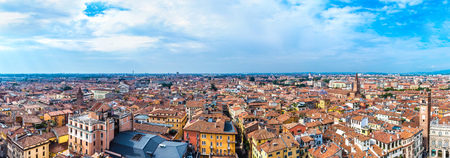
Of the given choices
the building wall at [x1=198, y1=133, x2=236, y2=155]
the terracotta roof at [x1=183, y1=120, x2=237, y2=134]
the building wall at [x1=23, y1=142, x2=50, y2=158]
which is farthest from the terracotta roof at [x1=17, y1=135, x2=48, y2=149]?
the building wall at [x1=198, y1=133, x2=236, y2=155]

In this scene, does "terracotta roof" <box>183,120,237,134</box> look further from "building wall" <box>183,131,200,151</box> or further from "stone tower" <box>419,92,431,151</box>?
"stone tower" <box>419,92,431,151</box>

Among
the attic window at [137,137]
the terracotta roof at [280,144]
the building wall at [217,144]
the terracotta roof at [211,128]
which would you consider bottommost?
the building wall at [217,144]

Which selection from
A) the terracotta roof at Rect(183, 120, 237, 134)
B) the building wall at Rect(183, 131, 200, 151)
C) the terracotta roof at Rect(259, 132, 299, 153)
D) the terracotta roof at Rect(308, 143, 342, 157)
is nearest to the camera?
the terracotta roof at Rect(308, 143, 342, 157)

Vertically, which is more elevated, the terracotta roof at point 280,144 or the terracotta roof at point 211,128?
the terracotta roof at point 211,128

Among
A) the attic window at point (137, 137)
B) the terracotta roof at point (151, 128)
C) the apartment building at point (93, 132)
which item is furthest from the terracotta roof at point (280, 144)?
the apartment building at point (93, 132)

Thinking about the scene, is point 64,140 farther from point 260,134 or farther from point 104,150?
point 260,134

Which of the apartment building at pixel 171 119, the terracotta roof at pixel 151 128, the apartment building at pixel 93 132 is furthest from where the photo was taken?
the apartment building at pixel 171 119

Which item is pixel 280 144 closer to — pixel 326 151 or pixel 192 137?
pixel 326 151

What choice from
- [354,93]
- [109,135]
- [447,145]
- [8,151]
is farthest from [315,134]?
[354,93]

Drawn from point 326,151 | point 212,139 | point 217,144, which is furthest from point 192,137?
point 326,151

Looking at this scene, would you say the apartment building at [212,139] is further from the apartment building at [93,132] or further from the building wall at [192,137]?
the apartment building at [93,132]

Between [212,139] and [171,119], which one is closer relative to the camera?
[212,139]
